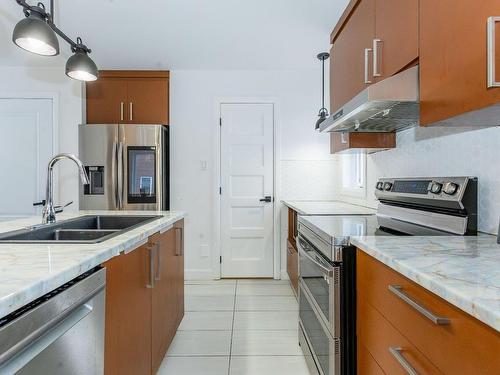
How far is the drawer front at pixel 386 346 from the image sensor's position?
0.79 m

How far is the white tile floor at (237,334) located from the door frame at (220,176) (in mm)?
342

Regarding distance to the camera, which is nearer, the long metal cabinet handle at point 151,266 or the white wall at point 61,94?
the long metal cabinet handle at point 151,266

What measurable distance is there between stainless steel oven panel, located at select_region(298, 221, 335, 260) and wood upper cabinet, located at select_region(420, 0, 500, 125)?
0.63m

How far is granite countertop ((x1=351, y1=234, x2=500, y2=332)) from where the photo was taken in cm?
59

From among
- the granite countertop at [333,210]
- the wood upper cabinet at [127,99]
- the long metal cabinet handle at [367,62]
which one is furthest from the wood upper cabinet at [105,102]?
the long metal cabinet handle at [367,62]

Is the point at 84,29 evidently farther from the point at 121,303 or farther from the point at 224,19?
the point at 121,303

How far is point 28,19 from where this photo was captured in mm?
1471

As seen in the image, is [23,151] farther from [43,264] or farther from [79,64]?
[43,264]

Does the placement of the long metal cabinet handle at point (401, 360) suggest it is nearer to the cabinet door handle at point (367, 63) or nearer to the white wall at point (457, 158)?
the white wall at point (457, 158)

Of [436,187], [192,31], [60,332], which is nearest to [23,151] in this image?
[192,31]

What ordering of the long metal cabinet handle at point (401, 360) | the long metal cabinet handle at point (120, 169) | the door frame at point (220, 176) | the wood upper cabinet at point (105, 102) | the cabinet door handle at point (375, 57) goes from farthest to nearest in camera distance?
the door frame at point (220, 176) → the wood upper cabinet at point (105, 102) → the long metal cabinet handle at point (120, 169) → the cabinet door handle at point (375, 57) → the long metal cabinet handle at point (401, 360)

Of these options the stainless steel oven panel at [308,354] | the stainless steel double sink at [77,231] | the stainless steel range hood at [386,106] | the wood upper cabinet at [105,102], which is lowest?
the stainless steel oven panel at [308,354]

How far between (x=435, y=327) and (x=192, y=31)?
275 cm

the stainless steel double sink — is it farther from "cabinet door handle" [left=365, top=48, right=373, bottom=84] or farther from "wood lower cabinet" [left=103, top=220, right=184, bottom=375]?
"cabinet door handle" [left=365, top=48, right=373, bottom=84]
